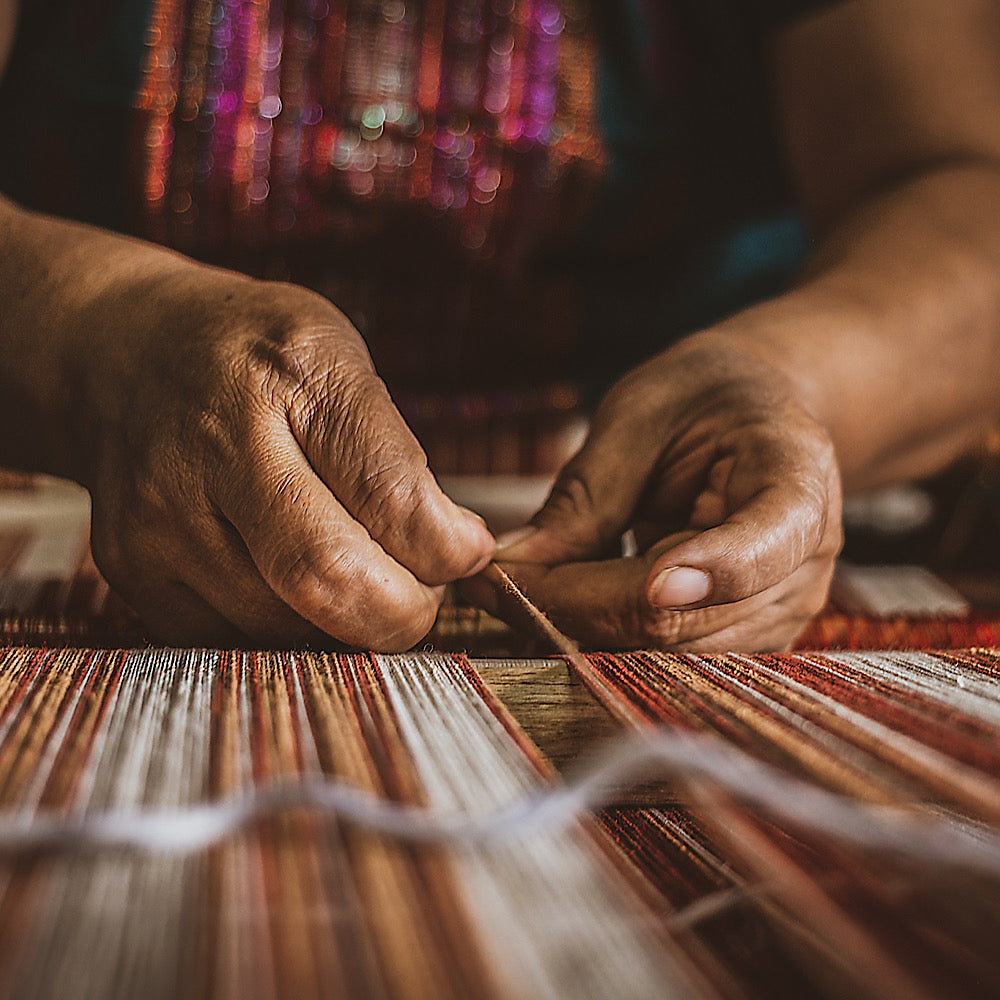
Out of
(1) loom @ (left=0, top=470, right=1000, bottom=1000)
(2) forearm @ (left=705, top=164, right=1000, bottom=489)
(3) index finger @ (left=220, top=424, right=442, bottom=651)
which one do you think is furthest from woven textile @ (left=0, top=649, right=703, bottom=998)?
(2) forearm @ (left=705, top=164, right=1000, bottom=489)

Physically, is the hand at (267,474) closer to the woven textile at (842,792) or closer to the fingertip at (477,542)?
the fingertip at (477,542)

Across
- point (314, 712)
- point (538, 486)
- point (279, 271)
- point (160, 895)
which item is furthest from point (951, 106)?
point (160, 895)

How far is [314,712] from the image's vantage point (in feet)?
1.37

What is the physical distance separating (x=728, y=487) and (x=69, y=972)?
0.53m

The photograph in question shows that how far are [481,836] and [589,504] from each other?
16.8 inches

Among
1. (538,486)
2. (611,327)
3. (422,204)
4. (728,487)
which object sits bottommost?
(538,486)

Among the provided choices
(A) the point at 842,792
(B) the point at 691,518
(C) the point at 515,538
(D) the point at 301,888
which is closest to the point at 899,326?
(B) the point at 691,518

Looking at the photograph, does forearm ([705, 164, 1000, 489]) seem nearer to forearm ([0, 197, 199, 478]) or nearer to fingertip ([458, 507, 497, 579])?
fingertip ([458, 507, 497, 579])

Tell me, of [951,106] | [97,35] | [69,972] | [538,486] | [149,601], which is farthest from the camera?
[538,486]

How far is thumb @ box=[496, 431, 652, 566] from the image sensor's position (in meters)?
0.69

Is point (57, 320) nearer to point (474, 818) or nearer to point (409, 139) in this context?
point (474, 818)

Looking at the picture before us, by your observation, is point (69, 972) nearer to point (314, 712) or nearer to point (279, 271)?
point (314, 712)

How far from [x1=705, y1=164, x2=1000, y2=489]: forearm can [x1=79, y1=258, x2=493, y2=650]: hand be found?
439 mm

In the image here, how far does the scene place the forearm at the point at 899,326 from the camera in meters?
0.92
